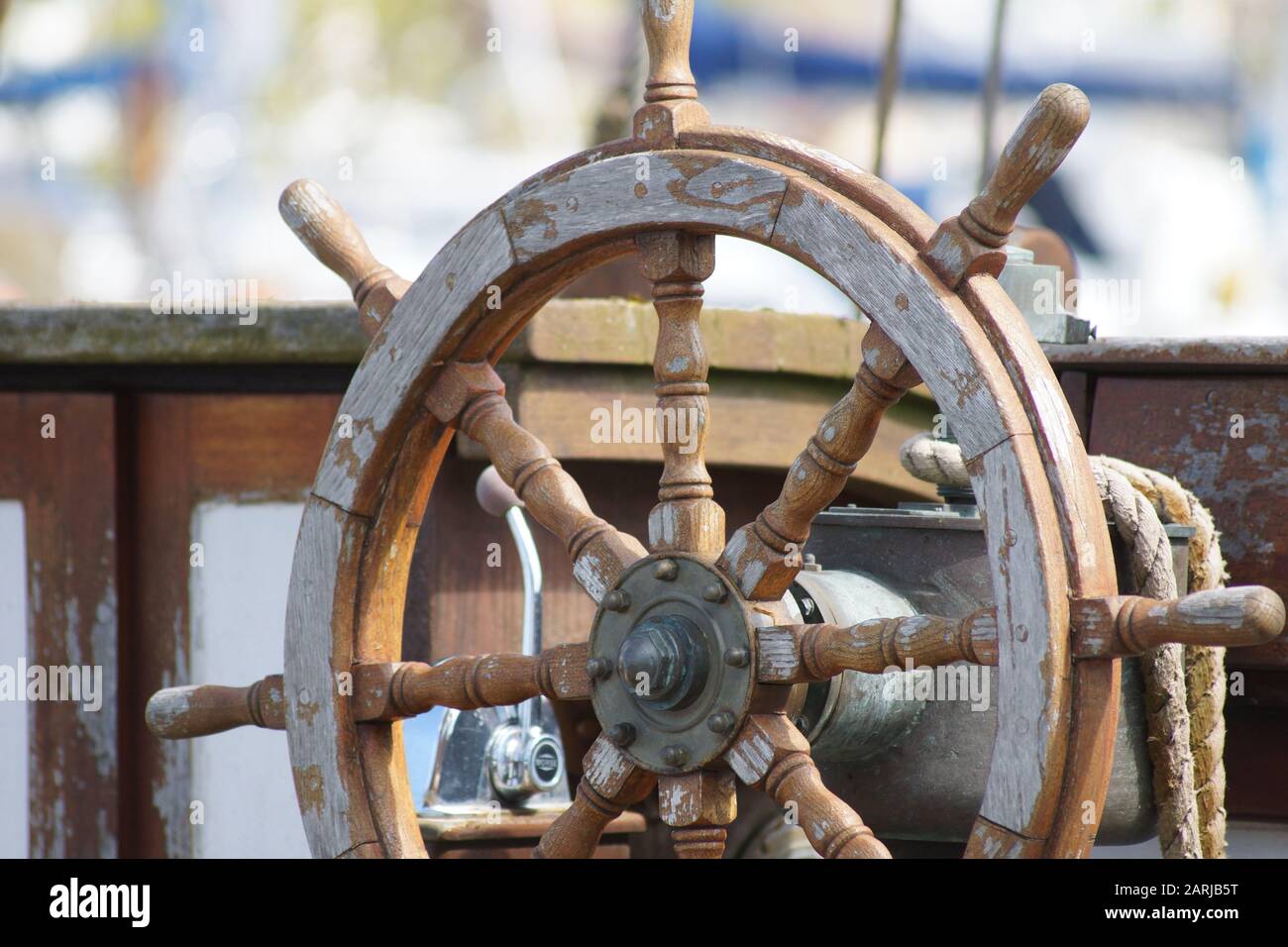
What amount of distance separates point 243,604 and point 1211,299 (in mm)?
5279

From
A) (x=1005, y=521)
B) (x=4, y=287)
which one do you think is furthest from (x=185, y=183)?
(x=1005, y=521)

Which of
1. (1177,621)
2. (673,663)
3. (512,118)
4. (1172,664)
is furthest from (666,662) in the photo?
(512,118)

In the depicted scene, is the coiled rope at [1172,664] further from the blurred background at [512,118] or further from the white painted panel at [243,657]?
the blurred background at [512,118]

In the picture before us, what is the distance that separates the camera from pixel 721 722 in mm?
1357

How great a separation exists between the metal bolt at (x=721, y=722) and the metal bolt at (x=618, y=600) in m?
0.12

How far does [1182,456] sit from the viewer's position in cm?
188

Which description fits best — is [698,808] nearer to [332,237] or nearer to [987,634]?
[987,634]

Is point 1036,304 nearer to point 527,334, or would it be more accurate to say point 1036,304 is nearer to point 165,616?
point 527,334

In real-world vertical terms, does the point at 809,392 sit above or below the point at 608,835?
above

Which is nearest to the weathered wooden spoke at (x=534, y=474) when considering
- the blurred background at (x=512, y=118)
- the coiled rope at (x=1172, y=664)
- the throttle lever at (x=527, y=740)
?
the coiled rope at (x=1172, y=664)

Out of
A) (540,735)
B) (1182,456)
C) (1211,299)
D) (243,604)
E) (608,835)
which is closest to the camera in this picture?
(1182,456)

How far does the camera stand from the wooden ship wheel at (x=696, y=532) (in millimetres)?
1215

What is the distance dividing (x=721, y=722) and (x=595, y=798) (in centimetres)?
17
